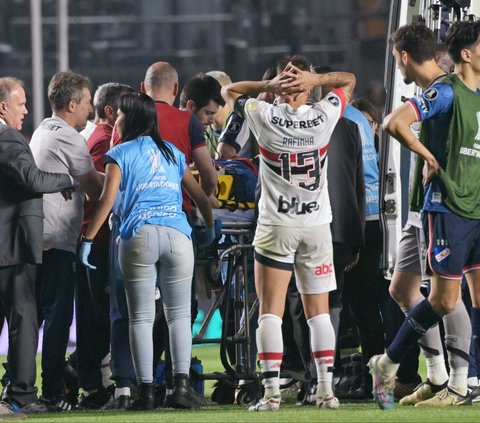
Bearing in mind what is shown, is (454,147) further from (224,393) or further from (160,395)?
(160,395)

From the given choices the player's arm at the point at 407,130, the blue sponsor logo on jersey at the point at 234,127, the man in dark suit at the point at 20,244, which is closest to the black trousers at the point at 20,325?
the man in dark suit at the point at 20,244

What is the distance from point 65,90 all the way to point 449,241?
2.49 metres

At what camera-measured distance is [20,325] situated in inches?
315

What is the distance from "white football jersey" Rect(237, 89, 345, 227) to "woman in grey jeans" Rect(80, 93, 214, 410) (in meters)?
0.61

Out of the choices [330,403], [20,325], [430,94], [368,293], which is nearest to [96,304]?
[20,325]

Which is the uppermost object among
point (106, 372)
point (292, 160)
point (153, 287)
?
point (292, 160)

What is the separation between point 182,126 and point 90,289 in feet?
3.63

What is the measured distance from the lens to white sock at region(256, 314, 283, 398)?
765 centimetres

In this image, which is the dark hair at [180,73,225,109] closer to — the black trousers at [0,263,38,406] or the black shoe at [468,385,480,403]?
the black trousers at [0,263,38,406]

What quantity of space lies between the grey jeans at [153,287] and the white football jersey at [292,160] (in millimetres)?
601

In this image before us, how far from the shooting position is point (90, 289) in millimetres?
8766

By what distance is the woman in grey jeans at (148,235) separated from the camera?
797 cm

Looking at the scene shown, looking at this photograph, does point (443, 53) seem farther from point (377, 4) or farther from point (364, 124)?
point (377, 4)

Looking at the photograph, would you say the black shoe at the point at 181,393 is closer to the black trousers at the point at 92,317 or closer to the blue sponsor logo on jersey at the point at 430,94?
the black trousers at the point at 92,317
